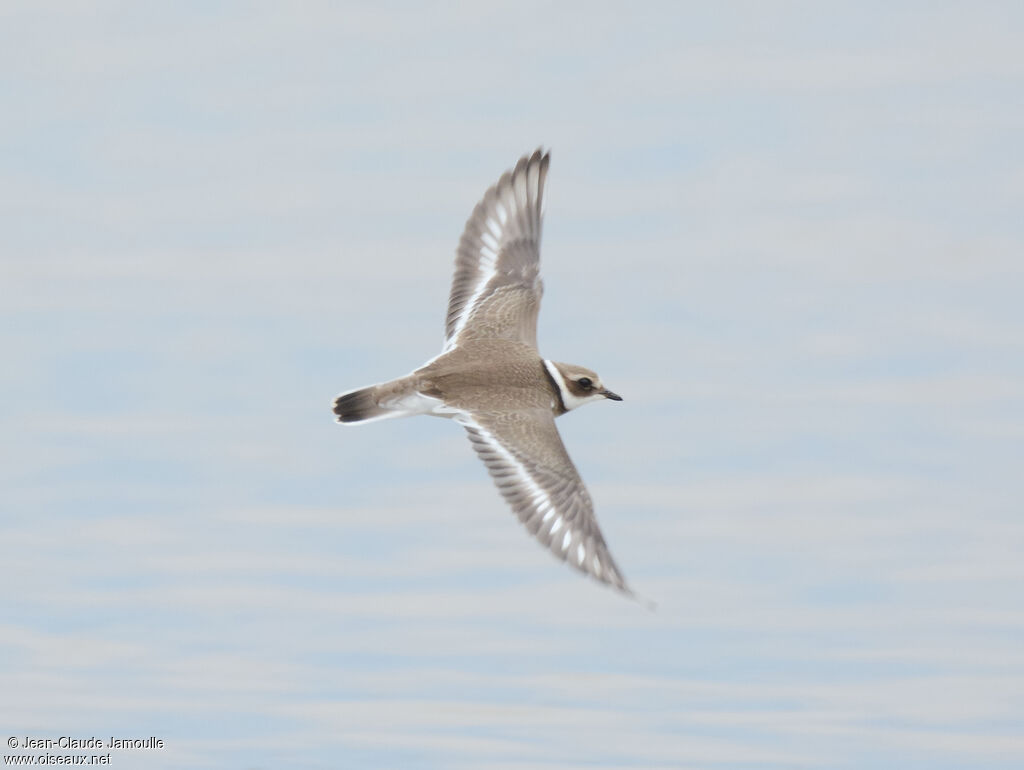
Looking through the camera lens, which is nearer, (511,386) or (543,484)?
(543,484)

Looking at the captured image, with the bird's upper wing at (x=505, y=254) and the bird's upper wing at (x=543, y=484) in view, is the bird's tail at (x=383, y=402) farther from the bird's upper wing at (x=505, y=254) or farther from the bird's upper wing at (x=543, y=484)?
the bird's upper wing at (x=505, y=254)

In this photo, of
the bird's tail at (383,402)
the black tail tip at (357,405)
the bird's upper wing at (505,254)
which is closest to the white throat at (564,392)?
the bird's upper wing at (505,254)

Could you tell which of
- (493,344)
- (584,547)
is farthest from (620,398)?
(584,547)

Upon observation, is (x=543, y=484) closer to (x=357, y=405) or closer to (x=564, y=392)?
(x=564, y=392)

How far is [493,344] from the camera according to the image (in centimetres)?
1138

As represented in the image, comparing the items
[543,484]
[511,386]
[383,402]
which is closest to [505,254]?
[511,386]

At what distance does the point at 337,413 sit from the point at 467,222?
2.27 metres

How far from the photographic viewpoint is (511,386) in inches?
430

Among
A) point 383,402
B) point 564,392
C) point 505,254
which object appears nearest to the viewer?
point 383,402

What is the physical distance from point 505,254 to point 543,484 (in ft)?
8.27

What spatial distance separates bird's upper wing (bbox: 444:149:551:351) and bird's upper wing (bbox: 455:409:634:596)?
1264mm

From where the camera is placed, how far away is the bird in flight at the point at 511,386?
33.8 feet

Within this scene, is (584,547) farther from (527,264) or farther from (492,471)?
(527,264)

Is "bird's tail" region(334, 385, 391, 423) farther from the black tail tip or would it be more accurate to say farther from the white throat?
the white throat
